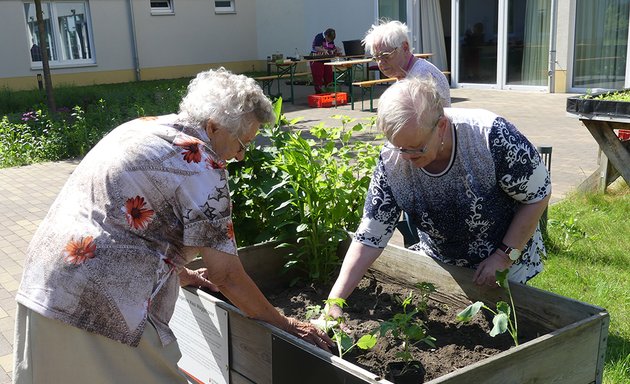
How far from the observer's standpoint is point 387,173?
2.54 meters

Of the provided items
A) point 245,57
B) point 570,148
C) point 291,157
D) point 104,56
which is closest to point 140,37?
point 104,56

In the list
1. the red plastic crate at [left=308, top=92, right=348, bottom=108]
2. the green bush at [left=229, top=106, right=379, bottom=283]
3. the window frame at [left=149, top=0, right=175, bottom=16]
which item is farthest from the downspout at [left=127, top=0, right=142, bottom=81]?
the green bush at [left=229, top=106, right=379, bottom=283]

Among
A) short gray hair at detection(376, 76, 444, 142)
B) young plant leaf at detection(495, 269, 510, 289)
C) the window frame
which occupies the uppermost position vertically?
the window frame

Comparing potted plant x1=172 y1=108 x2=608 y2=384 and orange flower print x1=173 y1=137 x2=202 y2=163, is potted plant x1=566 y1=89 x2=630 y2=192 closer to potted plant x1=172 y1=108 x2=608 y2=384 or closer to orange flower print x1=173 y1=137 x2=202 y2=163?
potted plant x1=172 y1=108 x2=608 y2=384

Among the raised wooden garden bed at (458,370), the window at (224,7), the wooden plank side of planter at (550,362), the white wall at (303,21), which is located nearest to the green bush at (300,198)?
the raised wooden garden bed at (458,370)

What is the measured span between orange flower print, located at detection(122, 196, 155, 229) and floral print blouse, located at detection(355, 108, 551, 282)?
979mm

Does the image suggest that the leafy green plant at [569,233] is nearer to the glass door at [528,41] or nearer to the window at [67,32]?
the glass door at [528,41]

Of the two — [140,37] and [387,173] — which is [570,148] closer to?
[387,173]

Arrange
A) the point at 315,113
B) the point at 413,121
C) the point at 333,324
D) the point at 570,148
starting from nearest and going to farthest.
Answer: the point at 413,121, the point at 333,324, the point at 570,148, the point at 315,113

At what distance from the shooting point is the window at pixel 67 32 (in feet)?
63.0

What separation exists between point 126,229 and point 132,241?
0.04 m

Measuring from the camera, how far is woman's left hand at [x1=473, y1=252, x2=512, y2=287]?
8.02 feet

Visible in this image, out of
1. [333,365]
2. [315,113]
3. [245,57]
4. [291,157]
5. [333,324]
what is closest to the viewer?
[333,365]

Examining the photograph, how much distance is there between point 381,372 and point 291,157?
1.26 meters
